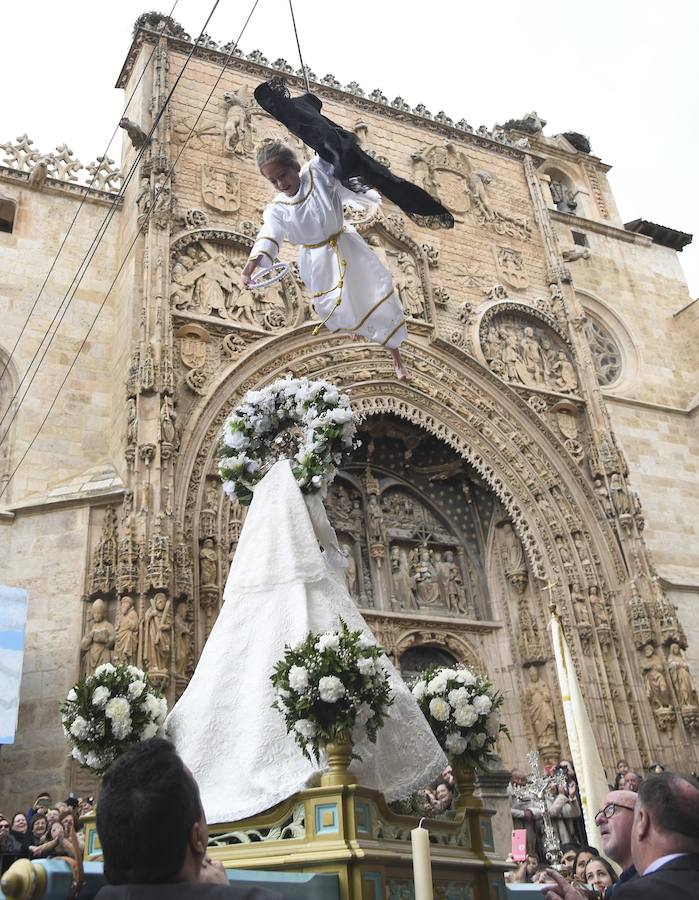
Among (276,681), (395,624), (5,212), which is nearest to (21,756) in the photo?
(395,624)

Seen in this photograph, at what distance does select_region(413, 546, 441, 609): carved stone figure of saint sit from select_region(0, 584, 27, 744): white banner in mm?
7043

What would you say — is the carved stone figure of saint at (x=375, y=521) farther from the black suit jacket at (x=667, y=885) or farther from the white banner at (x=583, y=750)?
the black suit jacket at (x=667, y=885)

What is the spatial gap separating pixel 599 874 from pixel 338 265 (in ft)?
17.5

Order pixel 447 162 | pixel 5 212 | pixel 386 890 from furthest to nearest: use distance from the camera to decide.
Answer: pixel 447 162 → pixel 5 212 → pixel 386 890

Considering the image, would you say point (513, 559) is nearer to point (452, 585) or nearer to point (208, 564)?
point (452, 585)

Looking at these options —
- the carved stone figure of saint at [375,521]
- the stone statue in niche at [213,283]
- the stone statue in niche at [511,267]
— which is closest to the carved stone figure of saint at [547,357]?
the stone statue in niche at [511,267]

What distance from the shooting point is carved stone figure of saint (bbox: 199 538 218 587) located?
485 inches

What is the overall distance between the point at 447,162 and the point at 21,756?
14.7 meters

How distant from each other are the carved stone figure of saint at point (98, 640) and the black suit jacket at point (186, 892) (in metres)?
9.94

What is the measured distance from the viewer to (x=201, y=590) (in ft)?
40.2

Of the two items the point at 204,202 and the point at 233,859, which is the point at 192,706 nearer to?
the point at 233,859

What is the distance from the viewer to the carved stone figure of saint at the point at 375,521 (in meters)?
15.6

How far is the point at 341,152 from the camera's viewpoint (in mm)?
7098

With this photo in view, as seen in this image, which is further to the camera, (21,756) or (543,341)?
(543,341)
